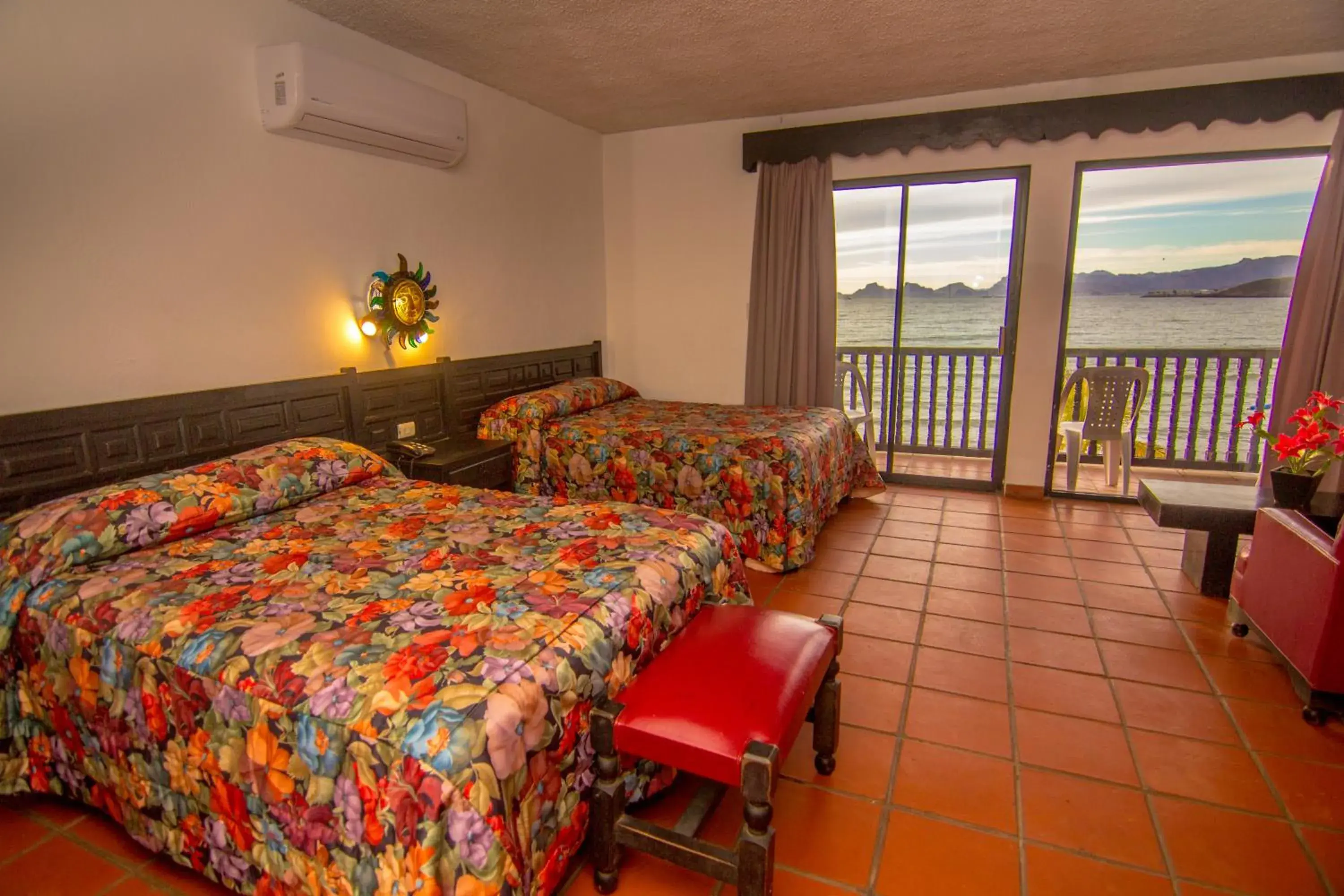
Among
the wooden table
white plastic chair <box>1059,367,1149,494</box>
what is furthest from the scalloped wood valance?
the wooden table

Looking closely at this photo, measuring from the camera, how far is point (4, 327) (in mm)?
2033

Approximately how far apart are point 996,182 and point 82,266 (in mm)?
4682

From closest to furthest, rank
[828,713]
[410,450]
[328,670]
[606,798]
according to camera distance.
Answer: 1. [328,670]
2. [606,798]
3. [828,713]
4. [410,450]

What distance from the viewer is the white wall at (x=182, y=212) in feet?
6.82

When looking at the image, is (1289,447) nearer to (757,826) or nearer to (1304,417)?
(1304,417)

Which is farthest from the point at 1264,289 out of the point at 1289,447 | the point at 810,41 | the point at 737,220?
the point at 810,41

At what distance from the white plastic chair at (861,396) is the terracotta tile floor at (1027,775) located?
2063mm

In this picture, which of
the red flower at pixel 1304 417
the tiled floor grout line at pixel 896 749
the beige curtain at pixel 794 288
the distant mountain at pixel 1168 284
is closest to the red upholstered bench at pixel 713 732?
the tiled floor grout line at pixel 896 749

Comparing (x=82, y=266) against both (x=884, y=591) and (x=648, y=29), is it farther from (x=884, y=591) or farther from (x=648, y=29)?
(x=884, y=591)

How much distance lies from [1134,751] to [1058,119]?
3.58 meters

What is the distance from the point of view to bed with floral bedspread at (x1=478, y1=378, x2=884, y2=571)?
3.32 metres

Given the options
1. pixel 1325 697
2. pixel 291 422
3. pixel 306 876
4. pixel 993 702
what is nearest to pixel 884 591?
pixel 993 702

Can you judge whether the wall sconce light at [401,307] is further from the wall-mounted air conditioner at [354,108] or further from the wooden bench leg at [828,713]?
the wooden bench leg at [828,713]

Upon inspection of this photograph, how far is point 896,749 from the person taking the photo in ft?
6.70
